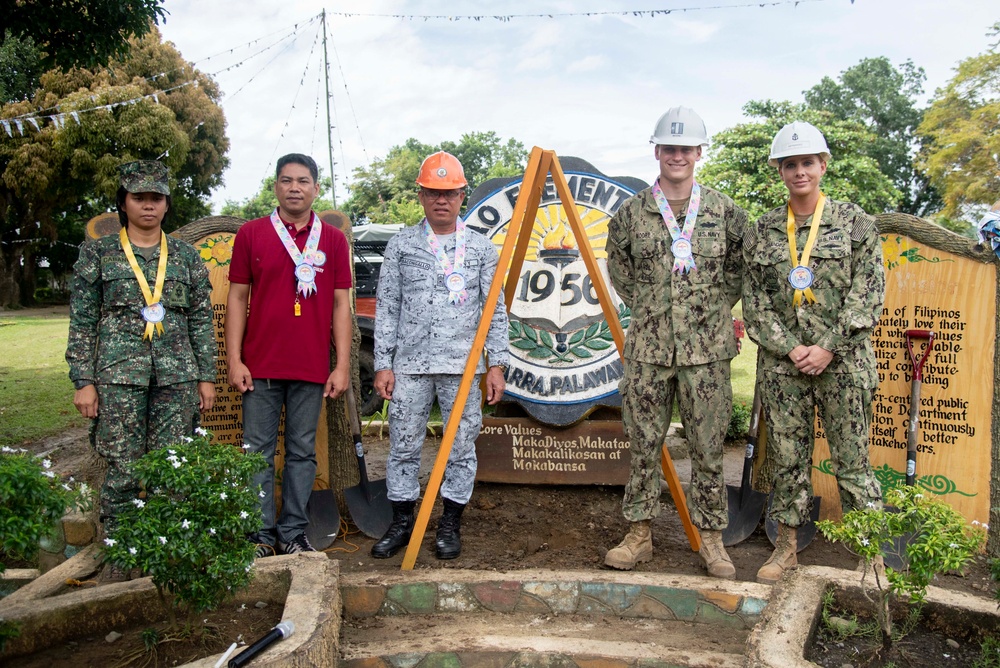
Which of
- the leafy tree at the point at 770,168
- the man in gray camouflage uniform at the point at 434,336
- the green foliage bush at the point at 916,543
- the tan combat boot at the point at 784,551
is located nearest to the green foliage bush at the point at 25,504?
the man in gray camouflage uniform at the point at 434,336

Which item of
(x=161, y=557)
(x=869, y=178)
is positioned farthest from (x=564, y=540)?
(x=869, y=178)

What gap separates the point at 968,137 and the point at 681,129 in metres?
27.0

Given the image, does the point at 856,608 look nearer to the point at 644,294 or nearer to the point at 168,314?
the point at 644,294

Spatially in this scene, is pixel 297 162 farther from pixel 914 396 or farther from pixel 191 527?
pixel 914 396

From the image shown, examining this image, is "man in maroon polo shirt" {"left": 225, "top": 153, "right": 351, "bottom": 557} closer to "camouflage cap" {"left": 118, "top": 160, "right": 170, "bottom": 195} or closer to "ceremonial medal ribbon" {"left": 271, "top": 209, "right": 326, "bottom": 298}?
"ceremonial medal ribbon" {"left": 271, "top": 209, "right": 326, "bottom": 298}

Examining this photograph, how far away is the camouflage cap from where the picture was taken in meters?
3.51

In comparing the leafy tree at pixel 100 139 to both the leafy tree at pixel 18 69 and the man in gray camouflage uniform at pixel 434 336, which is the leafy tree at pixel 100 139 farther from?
the man in gray camouflage uniform at pixel 434 336

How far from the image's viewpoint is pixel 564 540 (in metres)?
4.46

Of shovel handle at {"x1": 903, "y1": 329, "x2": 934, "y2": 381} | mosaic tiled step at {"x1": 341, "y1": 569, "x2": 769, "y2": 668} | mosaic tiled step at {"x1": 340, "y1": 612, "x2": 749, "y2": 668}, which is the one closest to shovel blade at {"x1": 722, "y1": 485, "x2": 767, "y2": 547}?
mosaic tiled step at {"x1": 341, "y1": 569, "x2": 769, "y2": 668}

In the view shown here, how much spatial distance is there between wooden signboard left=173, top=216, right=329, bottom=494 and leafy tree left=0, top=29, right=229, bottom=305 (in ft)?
51.1

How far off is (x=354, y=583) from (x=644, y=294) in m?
1.94

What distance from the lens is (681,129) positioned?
144 inches

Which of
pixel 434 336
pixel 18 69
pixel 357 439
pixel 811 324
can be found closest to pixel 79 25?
pixel 357 439

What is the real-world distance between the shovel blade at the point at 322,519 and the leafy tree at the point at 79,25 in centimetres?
432
